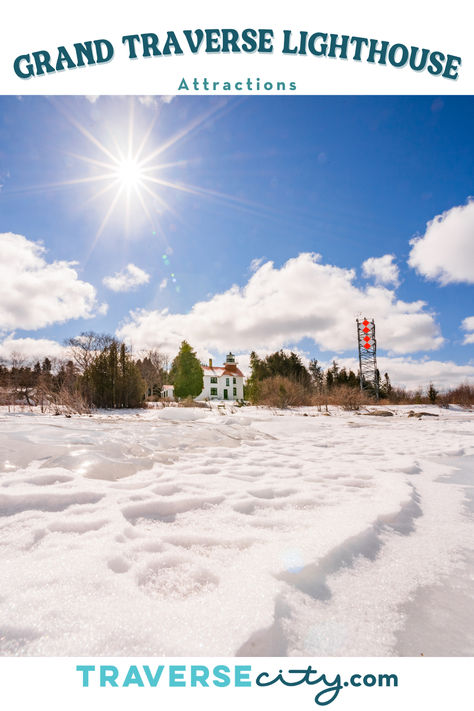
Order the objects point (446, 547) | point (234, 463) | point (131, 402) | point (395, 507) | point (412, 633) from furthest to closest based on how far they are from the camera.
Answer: point (131, 402) → point (234, 463) → point (395, 507) → point (446, 547) → point (412, 633)

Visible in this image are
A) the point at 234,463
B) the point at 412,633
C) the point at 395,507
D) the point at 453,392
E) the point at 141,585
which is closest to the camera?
the point at 412,633

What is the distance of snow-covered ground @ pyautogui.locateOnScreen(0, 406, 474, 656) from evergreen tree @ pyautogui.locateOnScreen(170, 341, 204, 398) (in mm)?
27489

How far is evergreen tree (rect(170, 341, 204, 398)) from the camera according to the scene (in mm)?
29984

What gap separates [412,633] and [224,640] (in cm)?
58

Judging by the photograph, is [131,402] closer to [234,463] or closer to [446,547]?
[234,463]

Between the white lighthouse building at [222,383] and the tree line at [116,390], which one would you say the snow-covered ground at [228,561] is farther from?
the white lighthouse building at [222,383]

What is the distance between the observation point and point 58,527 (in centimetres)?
150

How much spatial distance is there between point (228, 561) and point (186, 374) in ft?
96.1

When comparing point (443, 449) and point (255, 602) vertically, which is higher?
point (255, 602)

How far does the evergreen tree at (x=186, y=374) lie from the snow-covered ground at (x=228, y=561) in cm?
2749

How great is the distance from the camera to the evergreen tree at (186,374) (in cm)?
2998

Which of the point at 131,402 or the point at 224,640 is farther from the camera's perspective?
the point at 131,402

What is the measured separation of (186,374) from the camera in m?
30.1
